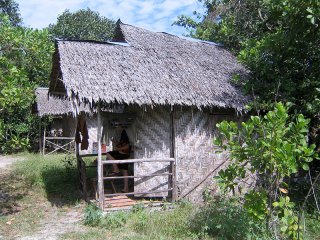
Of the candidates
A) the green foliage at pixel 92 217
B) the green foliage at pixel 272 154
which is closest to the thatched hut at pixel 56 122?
the green foliage at pixel 92 217

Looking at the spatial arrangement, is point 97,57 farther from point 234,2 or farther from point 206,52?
point 234,2

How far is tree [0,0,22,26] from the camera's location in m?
19.6

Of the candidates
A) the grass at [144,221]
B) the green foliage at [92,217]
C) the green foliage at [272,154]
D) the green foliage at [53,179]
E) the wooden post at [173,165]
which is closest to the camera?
the green foliage at [272,154]

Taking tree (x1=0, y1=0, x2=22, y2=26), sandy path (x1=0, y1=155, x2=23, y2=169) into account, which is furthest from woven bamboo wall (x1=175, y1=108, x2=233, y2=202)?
tree (x1=0, y1=0, x2=22, y2=26)

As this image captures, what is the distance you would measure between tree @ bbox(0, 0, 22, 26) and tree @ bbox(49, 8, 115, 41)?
599 cm

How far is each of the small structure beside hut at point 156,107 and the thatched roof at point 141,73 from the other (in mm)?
18

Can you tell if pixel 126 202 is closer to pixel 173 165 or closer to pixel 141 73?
pixel 173 165

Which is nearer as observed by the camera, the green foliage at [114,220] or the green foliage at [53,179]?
the green foliage at [114,220]

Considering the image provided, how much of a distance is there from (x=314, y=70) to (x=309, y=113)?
0.99 m

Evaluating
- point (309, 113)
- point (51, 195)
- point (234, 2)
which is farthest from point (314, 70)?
point (51, 195)

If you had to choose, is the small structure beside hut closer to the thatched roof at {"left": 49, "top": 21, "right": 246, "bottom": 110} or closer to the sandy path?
the thatched roof at {"left": 49, "top": 21, "right": 246, "bottom": 110}

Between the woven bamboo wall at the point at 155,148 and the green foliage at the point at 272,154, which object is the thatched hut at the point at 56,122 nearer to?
the woven bamboo wall at the point at 155,148

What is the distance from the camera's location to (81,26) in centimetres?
2817

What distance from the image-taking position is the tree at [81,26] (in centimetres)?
2777
